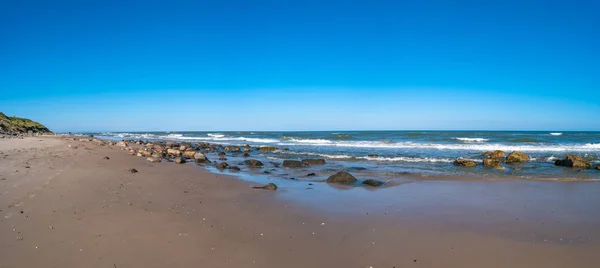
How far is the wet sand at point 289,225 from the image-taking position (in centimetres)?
450

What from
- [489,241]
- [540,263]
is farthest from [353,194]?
[540,263]

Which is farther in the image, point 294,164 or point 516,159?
point 516,159

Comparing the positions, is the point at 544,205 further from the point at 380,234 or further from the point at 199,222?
the point at 199,222

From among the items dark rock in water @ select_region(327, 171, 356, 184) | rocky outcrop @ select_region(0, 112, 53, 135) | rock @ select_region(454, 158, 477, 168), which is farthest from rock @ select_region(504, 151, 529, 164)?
rocky outcrop @ select_region(0, 112, 53, 135)

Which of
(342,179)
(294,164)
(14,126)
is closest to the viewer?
(342,179)

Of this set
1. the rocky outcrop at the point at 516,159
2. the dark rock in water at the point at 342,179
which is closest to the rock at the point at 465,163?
the rocky outcrop at the point at 516,159

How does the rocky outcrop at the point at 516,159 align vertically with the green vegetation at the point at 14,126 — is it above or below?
below

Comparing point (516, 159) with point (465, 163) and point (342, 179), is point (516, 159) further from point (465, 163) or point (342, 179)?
point (342, 179)

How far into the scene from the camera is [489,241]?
5195mm

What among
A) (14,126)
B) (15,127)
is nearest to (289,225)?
(15,127)

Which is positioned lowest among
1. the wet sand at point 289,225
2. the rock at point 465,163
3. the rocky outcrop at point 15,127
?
the wet sand at point 289,225

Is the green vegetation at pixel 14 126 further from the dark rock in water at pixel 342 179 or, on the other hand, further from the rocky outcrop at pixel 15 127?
the dark rock in water at pixel 342 179

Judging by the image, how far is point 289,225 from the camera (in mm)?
6117

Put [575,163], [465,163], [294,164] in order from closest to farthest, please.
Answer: [575,163]
[465,163]
[294,164]
